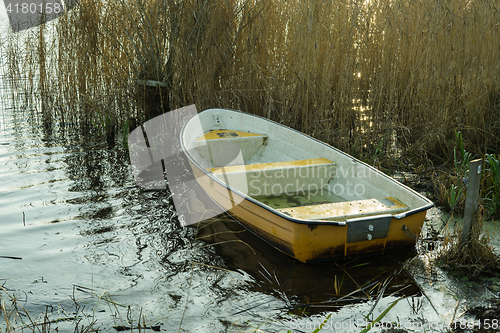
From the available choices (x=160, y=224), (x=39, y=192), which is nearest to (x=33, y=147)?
(x=39, y=192)

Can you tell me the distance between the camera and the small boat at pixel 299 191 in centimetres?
293

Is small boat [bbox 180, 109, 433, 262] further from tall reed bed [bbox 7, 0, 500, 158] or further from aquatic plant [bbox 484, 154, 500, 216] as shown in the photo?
aquatic plant [bbox 484, 154, 500, 216]

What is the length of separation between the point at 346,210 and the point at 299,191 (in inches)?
37.2

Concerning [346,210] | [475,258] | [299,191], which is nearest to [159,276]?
[346,210]

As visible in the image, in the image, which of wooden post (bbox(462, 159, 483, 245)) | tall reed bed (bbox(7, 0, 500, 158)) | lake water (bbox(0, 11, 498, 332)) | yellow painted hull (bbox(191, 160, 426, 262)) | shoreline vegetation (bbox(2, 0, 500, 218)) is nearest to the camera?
lake water (bbox(0, 11, 498, 332))

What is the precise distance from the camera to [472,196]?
2742mm

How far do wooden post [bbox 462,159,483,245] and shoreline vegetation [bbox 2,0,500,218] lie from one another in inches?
34.3

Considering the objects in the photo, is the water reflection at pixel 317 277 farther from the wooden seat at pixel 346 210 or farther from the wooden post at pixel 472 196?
the wooden post at pixel 472 196

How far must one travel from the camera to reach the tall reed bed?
15.8ft

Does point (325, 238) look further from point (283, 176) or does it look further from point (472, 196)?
point (283, 176)

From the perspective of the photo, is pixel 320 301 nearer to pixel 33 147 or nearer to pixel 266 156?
pixel 266 156

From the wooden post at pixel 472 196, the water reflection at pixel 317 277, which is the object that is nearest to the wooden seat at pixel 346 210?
the water reflection at pixel 317 277

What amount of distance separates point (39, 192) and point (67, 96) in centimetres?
252

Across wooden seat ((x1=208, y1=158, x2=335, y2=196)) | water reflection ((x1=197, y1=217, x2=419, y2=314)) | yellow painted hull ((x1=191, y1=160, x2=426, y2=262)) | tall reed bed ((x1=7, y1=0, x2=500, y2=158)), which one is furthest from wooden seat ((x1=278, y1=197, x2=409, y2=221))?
tall reed bed ((x1=7, y1=0, x2=500, y2=158))
